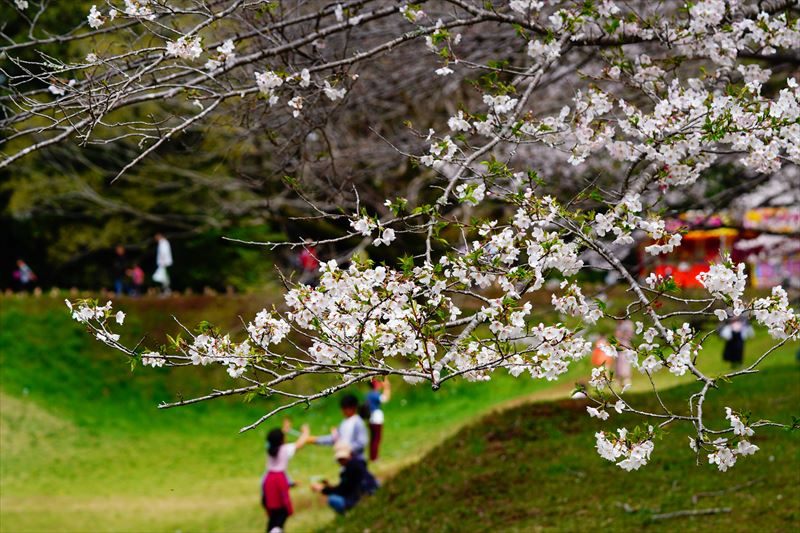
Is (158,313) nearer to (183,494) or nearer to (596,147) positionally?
(183,494)

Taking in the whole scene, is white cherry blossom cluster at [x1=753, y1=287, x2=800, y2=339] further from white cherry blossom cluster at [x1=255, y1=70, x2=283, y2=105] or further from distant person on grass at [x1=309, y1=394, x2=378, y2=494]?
distant person on grass at [x1=309, y1=394, x2=378, y2=494]

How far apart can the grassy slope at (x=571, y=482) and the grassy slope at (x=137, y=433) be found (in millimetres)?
1996

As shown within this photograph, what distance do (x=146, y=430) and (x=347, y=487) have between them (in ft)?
26.6

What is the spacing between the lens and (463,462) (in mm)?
10078

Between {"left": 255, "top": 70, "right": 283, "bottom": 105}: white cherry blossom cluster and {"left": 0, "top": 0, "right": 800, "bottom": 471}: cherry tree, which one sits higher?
{"left": 255, "top": 70, "right": 283, "bottom": 105}: white cherry blossom cluster

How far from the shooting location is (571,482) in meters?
8.87

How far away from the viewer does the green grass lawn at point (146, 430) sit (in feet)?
40.5

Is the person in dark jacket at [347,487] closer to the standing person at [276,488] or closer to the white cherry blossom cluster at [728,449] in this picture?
the standing person at [276,488]

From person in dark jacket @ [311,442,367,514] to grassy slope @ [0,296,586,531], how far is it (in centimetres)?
104

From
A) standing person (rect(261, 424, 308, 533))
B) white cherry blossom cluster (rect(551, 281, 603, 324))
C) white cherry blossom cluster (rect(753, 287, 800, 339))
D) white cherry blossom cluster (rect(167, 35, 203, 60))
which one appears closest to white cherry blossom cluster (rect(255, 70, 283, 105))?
white cherry blossom cluster (rect(167, 35, 203, 60))

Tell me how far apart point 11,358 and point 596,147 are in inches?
629

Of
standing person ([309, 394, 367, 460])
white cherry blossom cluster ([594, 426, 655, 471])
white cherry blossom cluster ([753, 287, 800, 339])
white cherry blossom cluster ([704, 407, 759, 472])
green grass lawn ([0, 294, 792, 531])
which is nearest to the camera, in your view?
white cherry blossom cluster ([704, 407, 759, 472])

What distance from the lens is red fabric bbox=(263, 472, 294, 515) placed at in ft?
30.2

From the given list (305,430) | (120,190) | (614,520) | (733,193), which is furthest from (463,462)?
(120,190)
